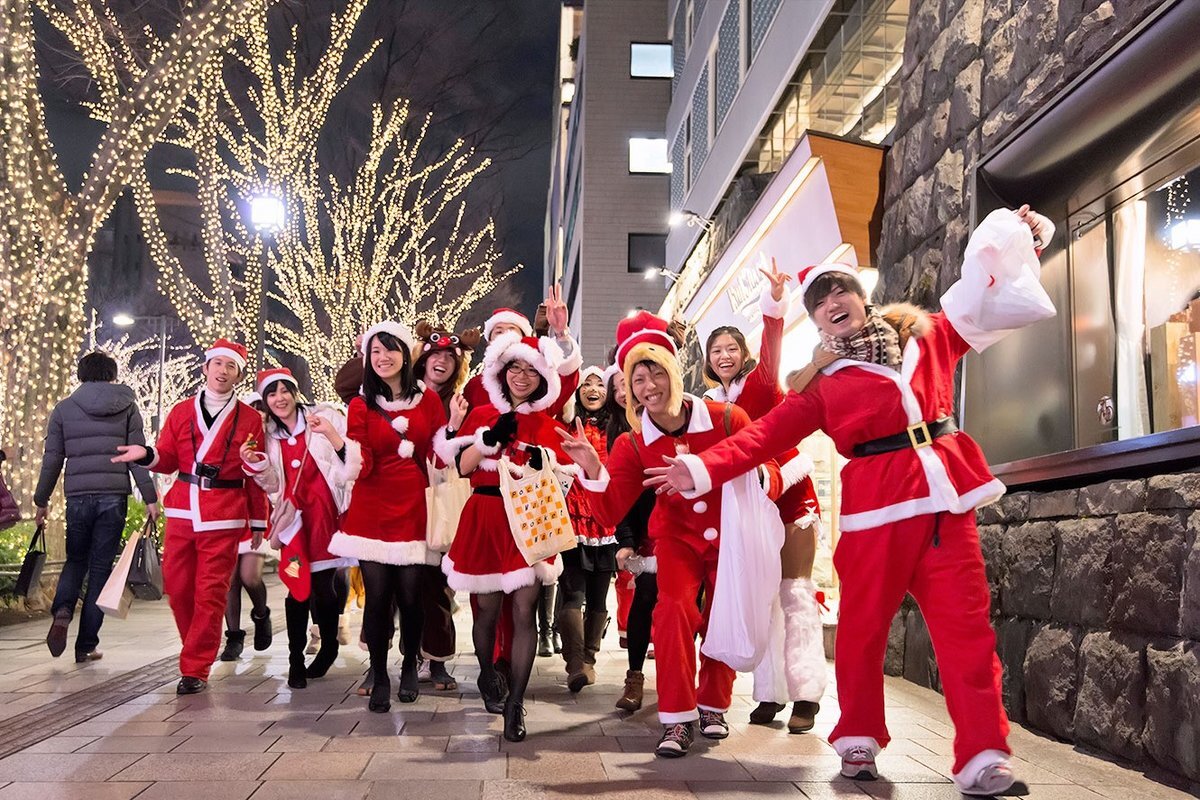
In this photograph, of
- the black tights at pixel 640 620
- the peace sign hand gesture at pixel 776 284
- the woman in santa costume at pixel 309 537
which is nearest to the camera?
the peace sign hand gesture at pixel 776 284

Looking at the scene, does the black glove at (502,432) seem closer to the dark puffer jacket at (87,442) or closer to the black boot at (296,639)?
the black boot at (296,639)

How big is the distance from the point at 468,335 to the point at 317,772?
10.5 feet

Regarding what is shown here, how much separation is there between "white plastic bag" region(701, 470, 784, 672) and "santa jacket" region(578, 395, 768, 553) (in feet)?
0.48

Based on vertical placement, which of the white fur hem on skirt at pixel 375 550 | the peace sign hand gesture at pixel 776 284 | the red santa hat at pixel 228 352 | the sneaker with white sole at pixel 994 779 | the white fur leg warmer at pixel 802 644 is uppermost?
the peace sign hand gesture at pixel 776 284

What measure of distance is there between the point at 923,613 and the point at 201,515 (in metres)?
4.38

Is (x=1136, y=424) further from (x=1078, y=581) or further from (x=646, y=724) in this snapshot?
(x=646, y=724)

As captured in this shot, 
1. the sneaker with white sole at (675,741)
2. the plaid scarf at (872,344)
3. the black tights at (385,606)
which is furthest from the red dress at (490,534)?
the plaid scarf at (872,344)

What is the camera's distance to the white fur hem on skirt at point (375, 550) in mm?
5805

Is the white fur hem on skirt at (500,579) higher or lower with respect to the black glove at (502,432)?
lower

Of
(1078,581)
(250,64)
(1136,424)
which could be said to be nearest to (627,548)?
(1078,581)

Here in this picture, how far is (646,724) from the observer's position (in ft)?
18.1

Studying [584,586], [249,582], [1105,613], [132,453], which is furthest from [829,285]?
[249,582]

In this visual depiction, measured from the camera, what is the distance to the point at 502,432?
5473mm

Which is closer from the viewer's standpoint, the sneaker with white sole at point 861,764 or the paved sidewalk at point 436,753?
the paved sidewalk at point 436,753
